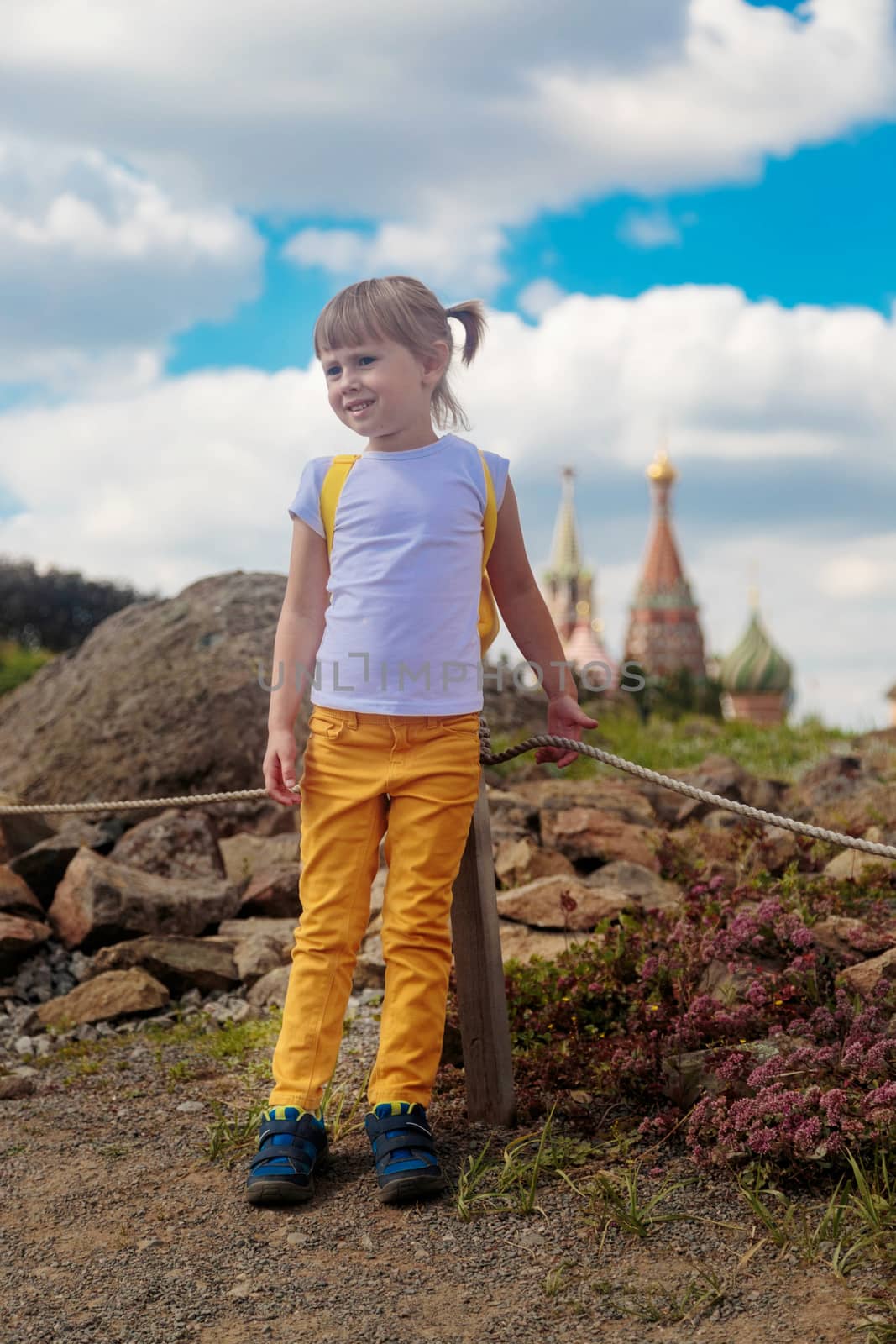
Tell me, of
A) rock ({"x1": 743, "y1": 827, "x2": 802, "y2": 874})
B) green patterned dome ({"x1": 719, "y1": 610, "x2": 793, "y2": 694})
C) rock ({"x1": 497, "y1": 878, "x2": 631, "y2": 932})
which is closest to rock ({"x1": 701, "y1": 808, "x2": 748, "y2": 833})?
rock ({"x1": 743, "y1": 827, "x2": 802, "y2": 874})

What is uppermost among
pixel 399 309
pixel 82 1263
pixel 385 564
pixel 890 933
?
pixel 399 309

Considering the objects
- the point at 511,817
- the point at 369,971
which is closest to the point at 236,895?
the point at 369,971

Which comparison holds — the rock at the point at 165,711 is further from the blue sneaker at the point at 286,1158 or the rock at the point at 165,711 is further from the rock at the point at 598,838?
the blue sneaker at the point at 286,1158

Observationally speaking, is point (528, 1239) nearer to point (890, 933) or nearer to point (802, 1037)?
point (802, 1037)

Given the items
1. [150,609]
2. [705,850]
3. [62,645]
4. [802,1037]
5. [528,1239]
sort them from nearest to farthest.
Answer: [528,1239]
[802,1037]
[705,850]
[150,609]
[62,645]

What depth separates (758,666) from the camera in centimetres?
3662

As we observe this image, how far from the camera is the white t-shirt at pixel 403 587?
290cm

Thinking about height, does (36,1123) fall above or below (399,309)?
below

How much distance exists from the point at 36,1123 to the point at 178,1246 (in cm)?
A: 97

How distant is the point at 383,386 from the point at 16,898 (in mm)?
3058

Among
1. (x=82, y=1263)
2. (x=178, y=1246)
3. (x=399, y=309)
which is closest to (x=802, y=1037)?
(x=178, y=1246)

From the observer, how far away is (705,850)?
5160 mm

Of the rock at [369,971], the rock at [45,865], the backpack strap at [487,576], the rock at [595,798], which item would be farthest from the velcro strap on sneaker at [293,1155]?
the rock at [595,798]

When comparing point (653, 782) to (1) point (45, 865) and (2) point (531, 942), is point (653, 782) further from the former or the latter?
(1) point (45, 865)
